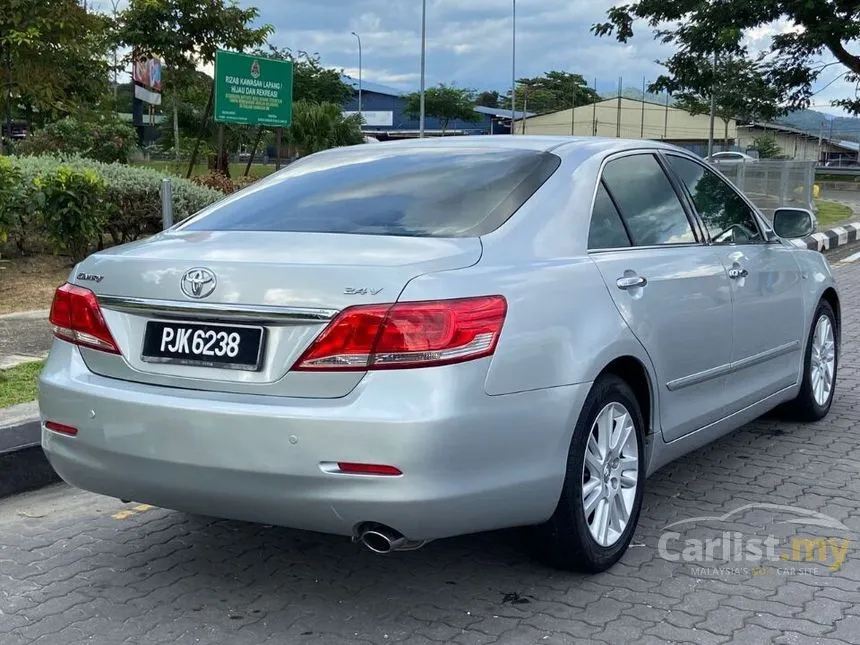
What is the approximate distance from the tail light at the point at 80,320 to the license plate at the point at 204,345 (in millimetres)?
162

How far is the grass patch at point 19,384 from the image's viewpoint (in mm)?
5324

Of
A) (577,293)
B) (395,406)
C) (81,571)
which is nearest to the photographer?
(395,406)

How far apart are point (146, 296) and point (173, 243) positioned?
35 cm

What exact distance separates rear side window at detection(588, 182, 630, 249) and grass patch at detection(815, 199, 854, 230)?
17501 millimetres

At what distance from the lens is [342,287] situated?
2.86 meters

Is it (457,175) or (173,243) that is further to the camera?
(457,175)

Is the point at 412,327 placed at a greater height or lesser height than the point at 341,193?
lesser

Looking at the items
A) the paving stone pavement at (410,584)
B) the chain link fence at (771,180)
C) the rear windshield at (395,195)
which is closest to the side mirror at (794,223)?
the paving stone pavement at (410,584)

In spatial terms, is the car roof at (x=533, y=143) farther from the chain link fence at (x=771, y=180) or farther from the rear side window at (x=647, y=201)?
the chain link fence at (x=771, y=180)

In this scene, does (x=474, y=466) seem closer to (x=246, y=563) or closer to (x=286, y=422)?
(x=286, y=422)

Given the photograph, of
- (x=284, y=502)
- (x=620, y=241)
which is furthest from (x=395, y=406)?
(x=620, y=241)

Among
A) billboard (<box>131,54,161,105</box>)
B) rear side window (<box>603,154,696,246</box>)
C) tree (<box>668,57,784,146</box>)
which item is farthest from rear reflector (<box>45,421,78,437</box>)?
tree (<box>668,57,784,146</box>)

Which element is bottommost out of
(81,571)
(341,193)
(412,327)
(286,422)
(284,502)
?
(81,571)

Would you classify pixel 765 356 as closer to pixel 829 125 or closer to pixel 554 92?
pixel 829 125
